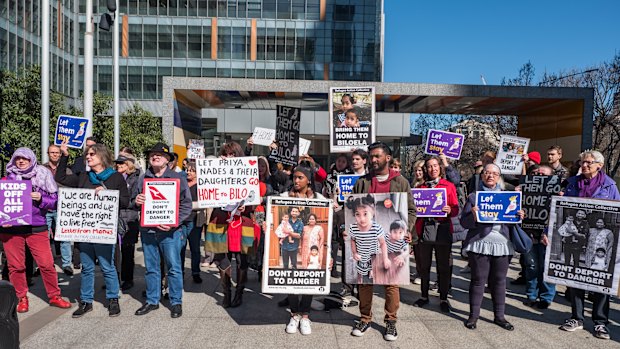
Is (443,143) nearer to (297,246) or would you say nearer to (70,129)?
(297,246)

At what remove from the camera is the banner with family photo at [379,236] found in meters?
4.78

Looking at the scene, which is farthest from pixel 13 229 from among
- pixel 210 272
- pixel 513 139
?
pixel 513 139

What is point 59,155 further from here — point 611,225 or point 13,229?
point 611,225

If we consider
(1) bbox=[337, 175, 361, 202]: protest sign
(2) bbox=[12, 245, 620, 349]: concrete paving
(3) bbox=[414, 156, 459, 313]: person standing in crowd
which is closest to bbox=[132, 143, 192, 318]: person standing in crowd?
(2) bbox=[12, 245, 620, 349]: concrete paving

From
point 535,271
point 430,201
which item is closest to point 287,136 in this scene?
point 430,201

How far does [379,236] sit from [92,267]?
3468mm

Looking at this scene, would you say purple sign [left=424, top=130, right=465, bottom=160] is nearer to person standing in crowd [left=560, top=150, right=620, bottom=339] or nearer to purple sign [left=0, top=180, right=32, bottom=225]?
person standing in crowd [left=560, top=150, right=620, bottom=339]

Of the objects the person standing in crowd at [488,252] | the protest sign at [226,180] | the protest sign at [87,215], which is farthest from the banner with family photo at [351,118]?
the protest sign at [87,215]

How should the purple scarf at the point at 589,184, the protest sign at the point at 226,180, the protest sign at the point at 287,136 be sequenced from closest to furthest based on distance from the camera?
the purple scarf at the point at 589,184 < the protest sign at the point at 226,180 < the protest sign at the point at 287,136

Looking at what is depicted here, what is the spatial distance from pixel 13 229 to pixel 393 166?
566cm

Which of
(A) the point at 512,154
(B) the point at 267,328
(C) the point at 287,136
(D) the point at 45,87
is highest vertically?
(D) the point at 45,87

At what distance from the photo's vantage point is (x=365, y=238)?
4.86 metres

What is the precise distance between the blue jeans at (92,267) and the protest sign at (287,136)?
340cm

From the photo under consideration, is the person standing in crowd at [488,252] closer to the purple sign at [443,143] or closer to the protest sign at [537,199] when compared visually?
the protest sign at [537,199]
